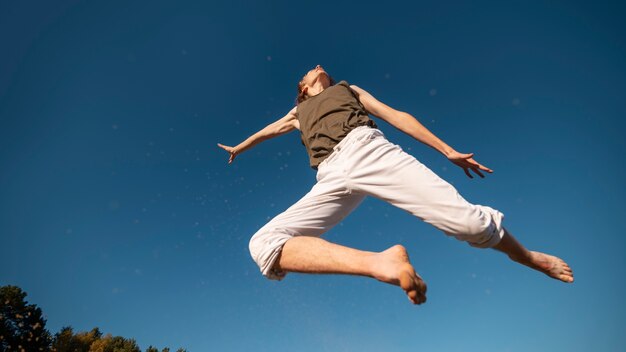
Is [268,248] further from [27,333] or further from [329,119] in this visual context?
[27,333]

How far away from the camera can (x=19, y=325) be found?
29688 mm

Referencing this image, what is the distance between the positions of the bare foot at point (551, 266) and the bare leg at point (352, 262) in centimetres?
142

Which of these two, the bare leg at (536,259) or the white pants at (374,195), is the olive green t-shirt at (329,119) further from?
the bare leg at (536,259)

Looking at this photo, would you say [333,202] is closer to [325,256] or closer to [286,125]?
[325,256]

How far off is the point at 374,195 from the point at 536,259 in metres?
1.51

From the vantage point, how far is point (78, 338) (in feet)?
105

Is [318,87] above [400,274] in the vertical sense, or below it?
above

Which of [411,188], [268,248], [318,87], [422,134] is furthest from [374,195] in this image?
[318,87]

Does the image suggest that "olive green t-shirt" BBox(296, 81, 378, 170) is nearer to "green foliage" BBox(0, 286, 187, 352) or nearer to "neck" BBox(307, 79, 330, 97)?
"neck" BBox(307, 79, 330, 97)

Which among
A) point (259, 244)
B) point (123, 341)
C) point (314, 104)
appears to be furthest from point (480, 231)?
point (123, 341)

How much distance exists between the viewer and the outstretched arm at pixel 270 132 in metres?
3.85

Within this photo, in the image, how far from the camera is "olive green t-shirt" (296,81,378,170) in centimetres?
289

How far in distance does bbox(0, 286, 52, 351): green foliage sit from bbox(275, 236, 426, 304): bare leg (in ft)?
126

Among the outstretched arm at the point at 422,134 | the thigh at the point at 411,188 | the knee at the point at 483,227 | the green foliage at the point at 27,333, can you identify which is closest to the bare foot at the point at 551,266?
the knee at the point at 483,227
